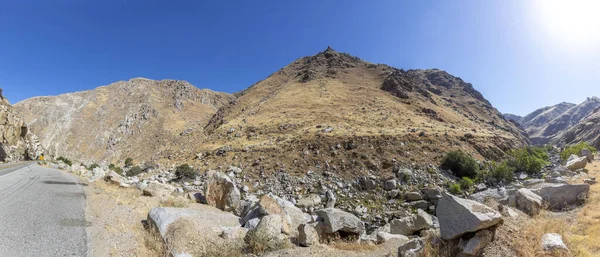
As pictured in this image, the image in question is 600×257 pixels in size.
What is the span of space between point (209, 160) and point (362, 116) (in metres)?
27.2

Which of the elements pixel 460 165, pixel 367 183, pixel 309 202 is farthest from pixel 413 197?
pixel 460 165

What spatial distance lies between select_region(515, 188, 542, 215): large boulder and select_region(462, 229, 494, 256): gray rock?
358 centimetres

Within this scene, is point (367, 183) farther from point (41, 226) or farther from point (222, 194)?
point (41, 226)

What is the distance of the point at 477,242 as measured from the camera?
5223 millimetres

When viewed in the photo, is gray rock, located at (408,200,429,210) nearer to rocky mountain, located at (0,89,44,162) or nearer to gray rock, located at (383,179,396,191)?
gray rock, located at (383,179,396,191)

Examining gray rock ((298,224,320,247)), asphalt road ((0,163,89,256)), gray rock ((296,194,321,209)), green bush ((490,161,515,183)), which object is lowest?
gray rock ((296,194,321,209))

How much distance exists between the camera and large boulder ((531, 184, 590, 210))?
810 cm

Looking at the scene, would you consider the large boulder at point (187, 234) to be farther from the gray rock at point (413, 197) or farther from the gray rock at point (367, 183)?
the gray rock at point (413, 197)

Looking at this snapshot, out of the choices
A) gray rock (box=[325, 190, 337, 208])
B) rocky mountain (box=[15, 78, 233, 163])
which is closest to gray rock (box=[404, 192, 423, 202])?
gray rock (box=[325, 190, 337, 208])

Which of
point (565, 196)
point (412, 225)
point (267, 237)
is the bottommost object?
point (412, 225)

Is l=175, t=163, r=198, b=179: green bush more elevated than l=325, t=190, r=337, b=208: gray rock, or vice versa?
l=175, t=163, r=198, b=179: green bush

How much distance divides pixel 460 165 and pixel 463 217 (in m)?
22.7

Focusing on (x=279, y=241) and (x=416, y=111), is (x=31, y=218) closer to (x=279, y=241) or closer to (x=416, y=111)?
(x=279, y=241)

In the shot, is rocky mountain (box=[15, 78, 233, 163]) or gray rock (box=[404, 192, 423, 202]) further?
rocky mountain (box=[15, 78, 233, 163])
